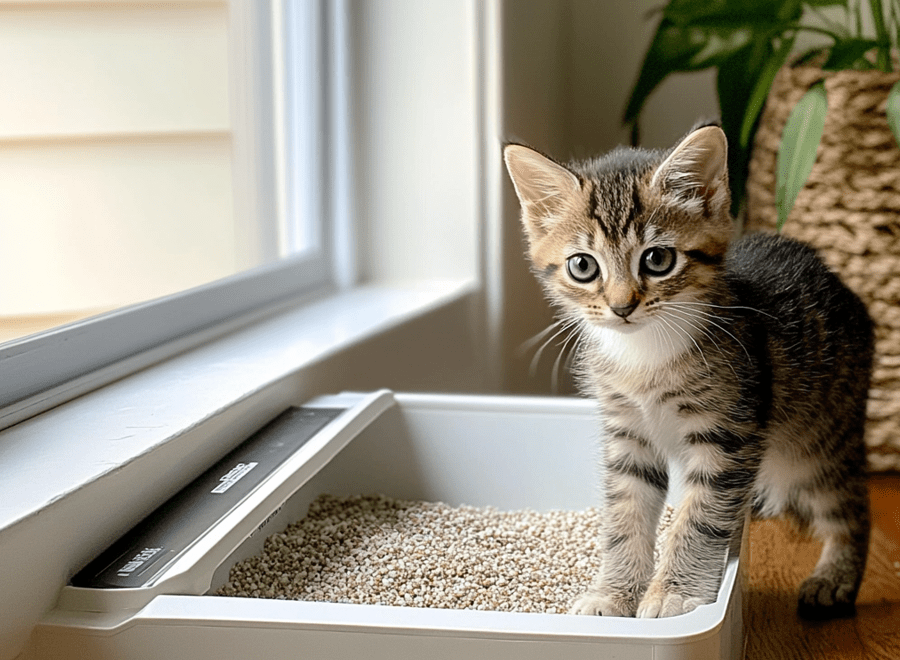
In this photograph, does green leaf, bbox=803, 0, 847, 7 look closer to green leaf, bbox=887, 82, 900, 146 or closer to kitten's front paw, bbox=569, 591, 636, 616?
green leaf, bbox=887, 82, 900, 146

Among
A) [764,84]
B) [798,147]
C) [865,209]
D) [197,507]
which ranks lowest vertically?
[197,507]

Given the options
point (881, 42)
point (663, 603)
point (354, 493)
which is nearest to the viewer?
point (663, 603)

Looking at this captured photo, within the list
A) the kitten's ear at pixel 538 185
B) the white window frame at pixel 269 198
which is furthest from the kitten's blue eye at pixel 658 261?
the white window frame at pixel 269 198

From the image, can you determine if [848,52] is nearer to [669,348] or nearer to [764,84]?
[764,84]

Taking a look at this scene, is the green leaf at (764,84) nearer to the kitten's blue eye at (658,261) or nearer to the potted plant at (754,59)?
the potted plant at (754,59)

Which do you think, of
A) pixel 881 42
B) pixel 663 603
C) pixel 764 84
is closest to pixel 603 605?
pixel 663 603

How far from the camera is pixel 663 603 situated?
3.00 ft

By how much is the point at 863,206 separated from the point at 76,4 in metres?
1.37

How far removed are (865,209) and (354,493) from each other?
111 cm

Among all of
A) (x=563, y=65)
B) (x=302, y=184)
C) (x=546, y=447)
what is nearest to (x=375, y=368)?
(x=546, y=447)

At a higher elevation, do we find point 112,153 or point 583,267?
point 112,153

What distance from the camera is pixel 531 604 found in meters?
1.03

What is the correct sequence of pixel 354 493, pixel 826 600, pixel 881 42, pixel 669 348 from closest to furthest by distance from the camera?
pixel 669 348 → pixel 826 600 → pixel 354 493 → pixel 881 42

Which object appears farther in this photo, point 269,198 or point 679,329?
point 269,198
